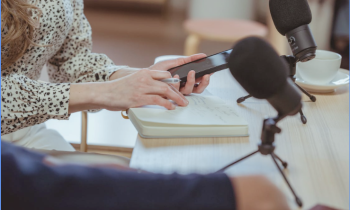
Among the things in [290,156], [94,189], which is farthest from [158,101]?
[94,189]

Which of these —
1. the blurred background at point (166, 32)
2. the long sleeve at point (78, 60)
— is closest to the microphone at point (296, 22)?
the long sleeve at point (78, 60)

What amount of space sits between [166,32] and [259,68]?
11.3 feet

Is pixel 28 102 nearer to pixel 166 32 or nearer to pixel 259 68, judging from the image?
pixel 259 68

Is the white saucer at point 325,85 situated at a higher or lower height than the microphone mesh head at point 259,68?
lower

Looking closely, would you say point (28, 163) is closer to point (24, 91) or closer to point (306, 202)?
point (306, 202)

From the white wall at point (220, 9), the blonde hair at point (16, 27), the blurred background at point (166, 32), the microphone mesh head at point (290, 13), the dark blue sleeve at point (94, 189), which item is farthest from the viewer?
the white wall at point (220, 9)

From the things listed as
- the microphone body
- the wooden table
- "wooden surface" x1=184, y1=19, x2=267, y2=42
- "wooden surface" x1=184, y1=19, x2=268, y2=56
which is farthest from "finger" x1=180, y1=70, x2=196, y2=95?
"wooden surface" x1=184, y1=19, x2=267, y2=42

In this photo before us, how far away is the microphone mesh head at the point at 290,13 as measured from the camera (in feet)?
2.84

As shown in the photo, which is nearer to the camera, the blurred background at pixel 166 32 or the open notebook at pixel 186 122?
the open notebook at pixel 186 122

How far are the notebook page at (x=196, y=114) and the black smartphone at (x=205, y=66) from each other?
62 millimetres

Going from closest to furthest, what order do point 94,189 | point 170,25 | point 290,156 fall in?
point 94,189, point 290,156, point 170,25

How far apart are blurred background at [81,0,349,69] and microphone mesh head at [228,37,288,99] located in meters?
1.76

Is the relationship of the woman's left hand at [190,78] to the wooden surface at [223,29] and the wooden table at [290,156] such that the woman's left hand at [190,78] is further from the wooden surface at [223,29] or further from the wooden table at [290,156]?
the wooden surface at [223,29]

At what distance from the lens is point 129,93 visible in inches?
34.0
